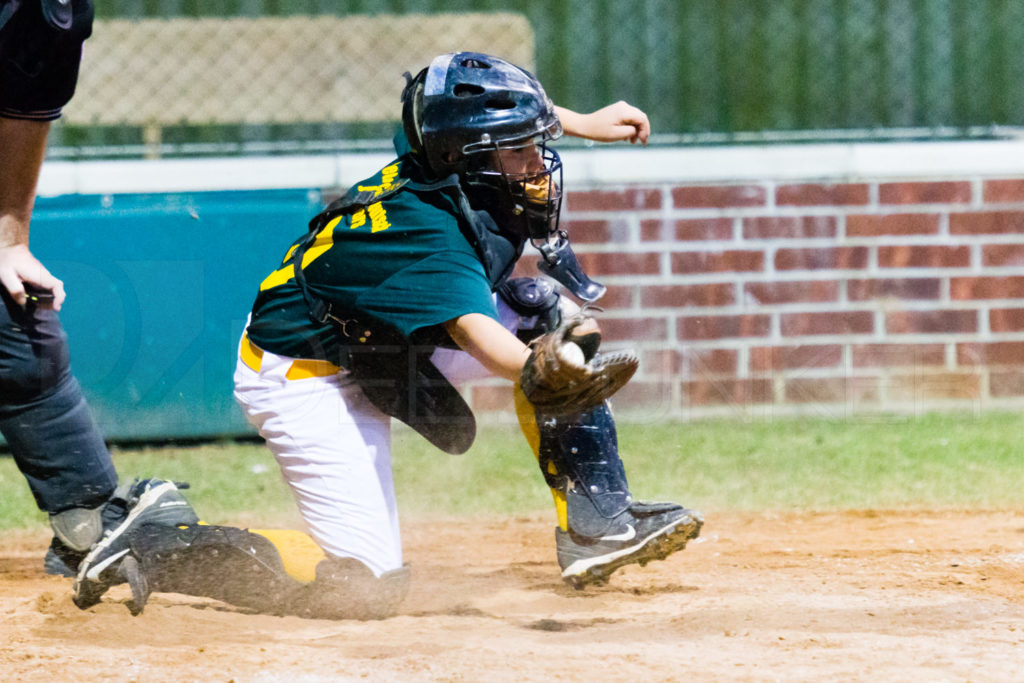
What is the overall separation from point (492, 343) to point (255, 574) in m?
1.05

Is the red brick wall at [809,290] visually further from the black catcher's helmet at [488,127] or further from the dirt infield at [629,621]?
the black catcher's helmet at [488,127]

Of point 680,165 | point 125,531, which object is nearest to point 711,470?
point 680,165

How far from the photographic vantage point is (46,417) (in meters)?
3.59

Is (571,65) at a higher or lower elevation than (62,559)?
higher

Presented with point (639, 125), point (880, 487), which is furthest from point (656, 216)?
point (639, 125)

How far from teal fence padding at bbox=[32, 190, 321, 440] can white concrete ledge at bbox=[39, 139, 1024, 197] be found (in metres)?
0.16

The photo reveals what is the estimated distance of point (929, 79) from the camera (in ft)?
22.6

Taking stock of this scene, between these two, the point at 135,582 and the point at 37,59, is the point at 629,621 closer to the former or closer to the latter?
the point at 135,582

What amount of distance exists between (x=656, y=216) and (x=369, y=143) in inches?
62.3

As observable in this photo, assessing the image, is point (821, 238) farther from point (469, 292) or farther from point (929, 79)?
point (469, 292)

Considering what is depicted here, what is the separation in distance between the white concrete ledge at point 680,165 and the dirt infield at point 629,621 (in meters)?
2.26

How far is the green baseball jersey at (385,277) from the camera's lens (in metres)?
3.15

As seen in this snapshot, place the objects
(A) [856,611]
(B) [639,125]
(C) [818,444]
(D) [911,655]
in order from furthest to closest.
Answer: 1. (C) [818,444]
2. (B) [639,125]
3. (A) [856,611]
4. (D) [911,655]

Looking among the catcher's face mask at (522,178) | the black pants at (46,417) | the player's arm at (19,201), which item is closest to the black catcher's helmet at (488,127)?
the catcher's face mask at (522,178)
